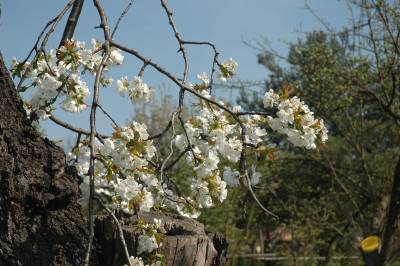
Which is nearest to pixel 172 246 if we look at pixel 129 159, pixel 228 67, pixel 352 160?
pixel 129 159

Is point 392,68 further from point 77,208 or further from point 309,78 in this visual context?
point 77,208

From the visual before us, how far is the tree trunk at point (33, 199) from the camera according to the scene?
2561 mm

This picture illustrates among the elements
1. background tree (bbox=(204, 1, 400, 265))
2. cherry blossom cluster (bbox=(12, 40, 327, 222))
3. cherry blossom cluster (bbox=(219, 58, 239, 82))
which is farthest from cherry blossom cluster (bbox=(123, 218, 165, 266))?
background tree (bbox=(204, 1, 400, 265))

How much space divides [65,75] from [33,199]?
0.73 metres

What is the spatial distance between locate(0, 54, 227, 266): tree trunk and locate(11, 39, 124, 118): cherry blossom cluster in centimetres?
39

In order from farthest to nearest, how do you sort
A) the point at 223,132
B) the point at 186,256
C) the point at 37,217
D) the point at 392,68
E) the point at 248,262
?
1. the point at 248,262
2. the point at 392,68
3. the point at 223,132
4. the point at 186,256
5. the point at 37,217

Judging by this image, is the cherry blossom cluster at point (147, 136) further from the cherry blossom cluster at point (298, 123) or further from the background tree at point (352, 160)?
the background tree at point (352, 160)

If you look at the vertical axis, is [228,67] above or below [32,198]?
above

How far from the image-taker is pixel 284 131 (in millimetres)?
3070

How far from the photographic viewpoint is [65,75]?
313cm

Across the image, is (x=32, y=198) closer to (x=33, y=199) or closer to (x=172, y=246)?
(x=33, y=199)

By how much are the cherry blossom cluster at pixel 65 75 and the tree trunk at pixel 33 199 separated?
0.39 metres

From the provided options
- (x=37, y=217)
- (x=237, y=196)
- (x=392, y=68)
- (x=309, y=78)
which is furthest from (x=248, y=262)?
(x=37, y=217)

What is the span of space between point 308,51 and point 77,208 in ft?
24.1
